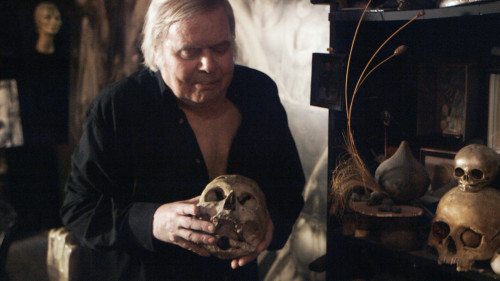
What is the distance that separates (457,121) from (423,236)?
278 millimetres

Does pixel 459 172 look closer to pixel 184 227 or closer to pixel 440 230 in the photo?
pixel 440 230

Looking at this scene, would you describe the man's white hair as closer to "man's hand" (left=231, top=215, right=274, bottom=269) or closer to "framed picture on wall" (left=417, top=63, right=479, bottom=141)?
"man's hand" (left=231, top=215, right=274, bottom=269)

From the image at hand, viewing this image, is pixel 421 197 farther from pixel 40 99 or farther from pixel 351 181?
pixel 40 99

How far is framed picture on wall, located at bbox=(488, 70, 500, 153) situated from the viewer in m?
1.24

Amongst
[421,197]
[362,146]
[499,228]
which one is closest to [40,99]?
[362,146]

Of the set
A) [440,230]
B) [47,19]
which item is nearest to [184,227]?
[440,230]

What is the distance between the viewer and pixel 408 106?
141cm

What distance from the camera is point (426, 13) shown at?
1.12 meters

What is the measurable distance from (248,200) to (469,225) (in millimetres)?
421

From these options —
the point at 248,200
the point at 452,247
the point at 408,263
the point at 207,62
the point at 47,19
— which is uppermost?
the point at 47,19

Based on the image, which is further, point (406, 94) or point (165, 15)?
point (406, 94)

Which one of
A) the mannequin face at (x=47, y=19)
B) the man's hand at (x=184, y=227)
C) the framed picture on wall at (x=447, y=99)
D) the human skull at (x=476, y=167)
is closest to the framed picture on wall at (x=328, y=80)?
the framed picture on wall at (x=447, y=99)

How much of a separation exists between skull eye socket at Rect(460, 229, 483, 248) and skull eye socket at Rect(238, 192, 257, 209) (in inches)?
16.1

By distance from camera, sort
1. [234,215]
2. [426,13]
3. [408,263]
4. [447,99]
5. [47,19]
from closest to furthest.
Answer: [234,215] < [426,13] < [447,99] < [408,263] < [47,19]
